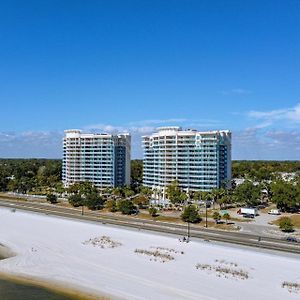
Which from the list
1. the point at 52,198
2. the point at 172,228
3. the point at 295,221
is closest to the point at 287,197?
the point at 295,221

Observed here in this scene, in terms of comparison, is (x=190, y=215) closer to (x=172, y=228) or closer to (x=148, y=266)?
(x=172, y=228)

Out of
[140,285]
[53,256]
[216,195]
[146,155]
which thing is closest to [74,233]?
[53,256]

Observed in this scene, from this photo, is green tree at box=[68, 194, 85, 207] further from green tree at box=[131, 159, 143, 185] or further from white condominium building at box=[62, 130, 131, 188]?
green tree at box=[131, 159, 143, 185]

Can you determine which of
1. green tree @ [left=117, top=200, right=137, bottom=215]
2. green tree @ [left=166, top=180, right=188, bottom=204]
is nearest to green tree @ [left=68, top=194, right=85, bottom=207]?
green tree @ [left=117, top=200, right=137, bottom=215]

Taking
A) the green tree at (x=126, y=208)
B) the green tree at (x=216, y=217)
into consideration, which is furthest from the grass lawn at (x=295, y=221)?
the green tree at (x=126, y=208)

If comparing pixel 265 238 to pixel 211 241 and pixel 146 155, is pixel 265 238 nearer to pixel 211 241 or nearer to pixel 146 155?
pixel 211 241

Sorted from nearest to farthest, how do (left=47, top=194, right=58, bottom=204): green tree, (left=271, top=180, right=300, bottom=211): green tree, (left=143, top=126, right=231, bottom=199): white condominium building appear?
1. (left=271, top=180, right=300, bottom=211): green tree
2. (left=143, top=126, right=231, bottom=199): white condominium building
3. (left=47, top=194, right=58, bottom=204): green tree
